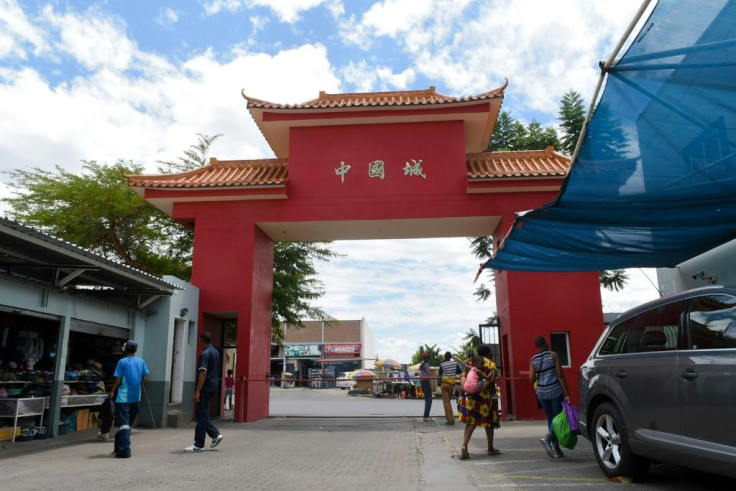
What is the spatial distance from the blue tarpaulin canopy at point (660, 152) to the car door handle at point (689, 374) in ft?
7.72

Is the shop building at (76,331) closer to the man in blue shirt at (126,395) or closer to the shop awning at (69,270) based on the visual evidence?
the shop awning at (69,270)

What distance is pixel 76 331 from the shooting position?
10.6 metres

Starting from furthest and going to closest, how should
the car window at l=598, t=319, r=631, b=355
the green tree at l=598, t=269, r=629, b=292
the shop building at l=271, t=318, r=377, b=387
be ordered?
1. the shop building at l=271, t=318, r=377, b=387
2. the green tree at l=598, t=269, r=629, b=292
3. the car window at l=598, t=319, r=631, b=355

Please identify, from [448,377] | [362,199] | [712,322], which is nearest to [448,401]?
[448,377]

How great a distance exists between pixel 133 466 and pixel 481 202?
31.9ft

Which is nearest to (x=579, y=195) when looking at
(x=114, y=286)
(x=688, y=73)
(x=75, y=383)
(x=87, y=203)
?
(x=688, y=73)

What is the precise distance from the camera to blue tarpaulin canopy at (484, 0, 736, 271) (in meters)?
4.63

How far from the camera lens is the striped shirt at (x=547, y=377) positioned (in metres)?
7.42

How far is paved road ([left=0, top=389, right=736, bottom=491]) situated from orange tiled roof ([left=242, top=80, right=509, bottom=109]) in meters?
7.83

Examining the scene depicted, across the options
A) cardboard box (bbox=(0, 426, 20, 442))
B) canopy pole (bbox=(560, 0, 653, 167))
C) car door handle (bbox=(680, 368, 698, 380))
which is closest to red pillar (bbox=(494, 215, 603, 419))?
canopy pole (bbox=(560, 0, 653, 167))

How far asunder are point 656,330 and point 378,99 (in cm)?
1246

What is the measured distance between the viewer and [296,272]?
20359 millimetres

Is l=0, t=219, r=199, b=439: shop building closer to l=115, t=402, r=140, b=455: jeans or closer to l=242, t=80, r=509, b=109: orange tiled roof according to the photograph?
l=115, t=402, r=140, b=455: jeans

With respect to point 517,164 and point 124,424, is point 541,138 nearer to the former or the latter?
point 517,164
